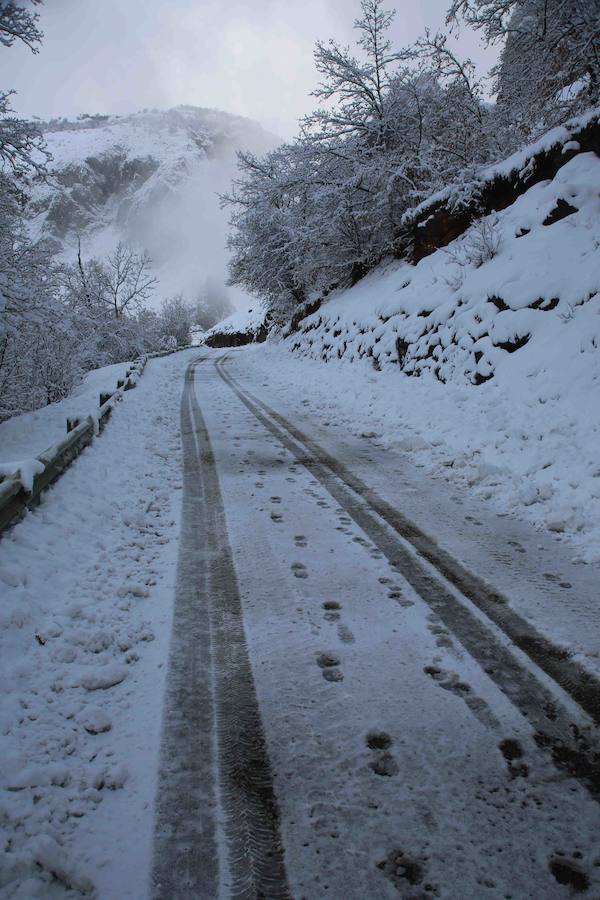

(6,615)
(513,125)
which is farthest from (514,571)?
(513,125)

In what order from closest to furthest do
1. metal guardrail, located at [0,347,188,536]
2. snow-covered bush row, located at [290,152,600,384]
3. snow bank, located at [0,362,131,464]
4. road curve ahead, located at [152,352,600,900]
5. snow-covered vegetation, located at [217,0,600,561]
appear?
1. road curve ahead, located at [152,352,600,900]
2. metal guardrail, located at [0,347,188,536]
3. snow-covered vegetation, located at [217,0,600,561]
4. snow-covered bush row, located at [290,152,600,384]
5. snow bank, located at [0,362,131,464]

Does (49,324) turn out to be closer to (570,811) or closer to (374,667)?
(374,667)

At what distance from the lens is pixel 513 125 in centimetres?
1433

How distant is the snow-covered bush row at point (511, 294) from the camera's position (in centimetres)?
726

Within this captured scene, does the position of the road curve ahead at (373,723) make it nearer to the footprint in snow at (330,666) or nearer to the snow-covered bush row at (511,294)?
the footprint in snow at (330,666)

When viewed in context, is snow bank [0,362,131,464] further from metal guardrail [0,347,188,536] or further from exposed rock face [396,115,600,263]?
exposed rock face [396,115,600,263]

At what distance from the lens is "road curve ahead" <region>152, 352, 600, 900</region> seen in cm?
167

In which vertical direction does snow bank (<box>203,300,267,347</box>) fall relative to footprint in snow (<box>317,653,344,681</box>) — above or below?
above

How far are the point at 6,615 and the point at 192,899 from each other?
2.07m

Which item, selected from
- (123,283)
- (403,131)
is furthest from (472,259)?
(123,283)

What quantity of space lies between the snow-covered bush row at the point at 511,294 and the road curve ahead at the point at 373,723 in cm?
430

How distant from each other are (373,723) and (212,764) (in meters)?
0.73

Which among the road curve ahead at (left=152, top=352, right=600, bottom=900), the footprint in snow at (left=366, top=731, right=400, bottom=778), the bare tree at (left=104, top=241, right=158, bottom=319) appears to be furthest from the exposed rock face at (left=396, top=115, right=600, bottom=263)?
the bare tree at (left=104, top=241, right=158, bottom=319)

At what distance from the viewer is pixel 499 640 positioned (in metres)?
2.86
